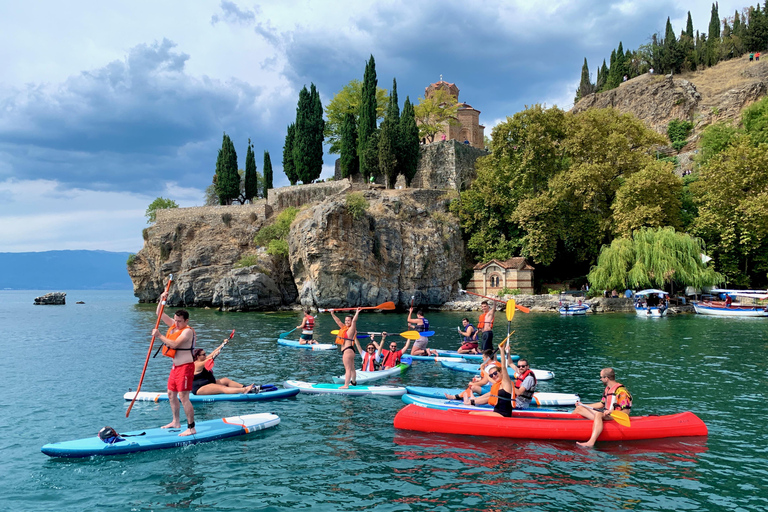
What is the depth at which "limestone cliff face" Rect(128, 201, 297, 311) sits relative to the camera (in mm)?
47594

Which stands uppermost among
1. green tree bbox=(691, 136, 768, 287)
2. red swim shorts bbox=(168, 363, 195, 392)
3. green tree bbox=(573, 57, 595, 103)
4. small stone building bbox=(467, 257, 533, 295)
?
green tree bbox=(573, 57, 595, 103)

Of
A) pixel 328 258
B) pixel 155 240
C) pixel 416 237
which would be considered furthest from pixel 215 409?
pixel 155 240

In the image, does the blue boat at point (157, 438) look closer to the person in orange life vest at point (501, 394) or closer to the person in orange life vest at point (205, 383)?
the person in orange life vest at point (205, 383)

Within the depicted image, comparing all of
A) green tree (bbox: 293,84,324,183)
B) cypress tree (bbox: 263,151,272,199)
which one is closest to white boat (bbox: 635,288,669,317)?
green tree (bbox: 293,84,324,183)

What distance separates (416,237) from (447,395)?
36170 millimetres

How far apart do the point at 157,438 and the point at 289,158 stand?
52.3 metres

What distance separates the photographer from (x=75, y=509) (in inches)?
307

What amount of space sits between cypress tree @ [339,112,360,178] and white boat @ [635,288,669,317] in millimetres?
32526

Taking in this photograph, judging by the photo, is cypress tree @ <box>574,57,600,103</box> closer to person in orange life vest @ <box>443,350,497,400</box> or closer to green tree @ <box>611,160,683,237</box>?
green tree @ <box>611,160,683,237</box>

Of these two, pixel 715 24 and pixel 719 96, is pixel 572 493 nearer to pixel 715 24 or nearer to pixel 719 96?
pixel 719 96

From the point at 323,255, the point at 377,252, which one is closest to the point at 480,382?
the point at 323,255

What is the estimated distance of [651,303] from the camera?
43.1 meters

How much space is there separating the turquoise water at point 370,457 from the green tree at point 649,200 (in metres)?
28.6

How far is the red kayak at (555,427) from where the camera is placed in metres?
10.8
